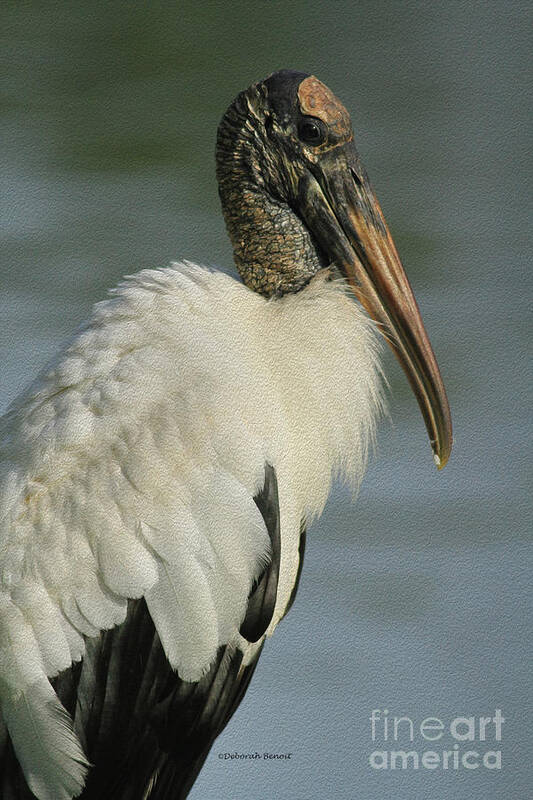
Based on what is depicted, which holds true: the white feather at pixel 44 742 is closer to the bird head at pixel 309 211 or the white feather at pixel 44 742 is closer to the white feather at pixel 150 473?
the white feather at pixel 150 473

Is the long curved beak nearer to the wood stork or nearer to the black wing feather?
the wood stork

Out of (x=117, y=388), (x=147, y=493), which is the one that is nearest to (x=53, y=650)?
(x=147, y=493)

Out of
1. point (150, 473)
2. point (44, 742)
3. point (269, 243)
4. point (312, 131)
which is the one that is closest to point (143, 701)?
point (44, 742)

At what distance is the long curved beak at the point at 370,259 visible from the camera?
1874mm

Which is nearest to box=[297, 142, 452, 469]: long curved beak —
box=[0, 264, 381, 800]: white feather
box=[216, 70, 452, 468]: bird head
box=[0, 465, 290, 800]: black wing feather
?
box=[216, 70, 452, 468]: bird head

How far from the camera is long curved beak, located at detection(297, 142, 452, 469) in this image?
187 cm

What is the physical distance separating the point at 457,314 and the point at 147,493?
2719mm

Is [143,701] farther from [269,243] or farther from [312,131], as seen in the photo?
[312,131]

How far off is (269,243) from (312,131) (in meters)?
0.20

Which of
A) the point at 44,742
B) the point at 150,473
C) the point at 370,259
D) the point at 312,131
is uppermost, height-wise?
the point at 312,131

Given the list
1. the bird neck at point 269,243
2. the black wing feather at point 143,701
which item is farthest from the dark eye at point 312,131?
the black wing feather at point 143,701

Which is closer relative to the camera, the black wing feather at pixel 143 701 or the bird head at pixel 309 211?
the black wing feather at pixel 143 701

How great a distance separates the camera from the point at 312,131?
1847mm

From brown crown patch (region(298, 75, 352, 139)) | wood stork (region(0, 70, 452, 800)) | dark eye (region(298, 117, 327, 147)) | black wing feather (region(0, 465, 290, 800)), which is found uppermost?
brown crown patch (region(298, 75, 352, 139))
